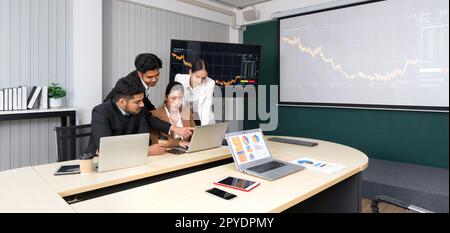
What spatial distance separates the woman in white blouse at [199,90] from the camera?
327cm

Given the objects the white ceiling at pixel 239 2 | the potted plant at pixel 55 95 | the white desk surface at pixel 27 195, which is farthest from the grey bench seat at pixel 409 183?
the potted plant at pixel 55 95

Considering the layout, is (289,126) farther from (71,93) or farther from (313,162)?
(71,93)

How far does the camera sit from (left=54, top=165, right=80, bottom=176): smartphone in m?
1.59

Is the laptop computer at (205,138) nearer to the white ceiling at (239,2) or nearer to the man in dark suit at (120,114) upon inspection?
the man in dark suit at (120,114)

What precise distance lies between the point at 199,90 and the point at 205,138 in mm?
1309

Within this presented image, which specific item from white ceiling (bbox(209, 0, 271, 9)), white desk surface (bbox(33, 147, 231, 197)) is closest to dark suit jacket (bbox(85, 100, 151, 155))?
white desk surface (bbox(33, 147, 231, 197))

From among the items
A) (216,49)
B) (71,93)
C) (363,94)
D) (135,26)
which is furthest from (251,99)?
(71,93)

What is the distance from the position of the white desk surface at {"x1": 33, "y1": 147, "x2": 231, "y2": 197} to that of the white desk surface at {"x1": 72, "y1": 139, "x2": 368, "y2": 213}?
0.18 m

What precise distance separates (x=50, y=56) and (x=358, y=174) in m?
3.06

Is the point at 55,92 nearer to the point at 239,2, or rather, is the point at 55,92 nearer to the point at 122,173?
the point at 122,173

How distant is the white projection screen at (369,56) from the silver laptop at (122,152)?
273 centimetres

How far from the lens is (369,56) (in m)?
3.42
